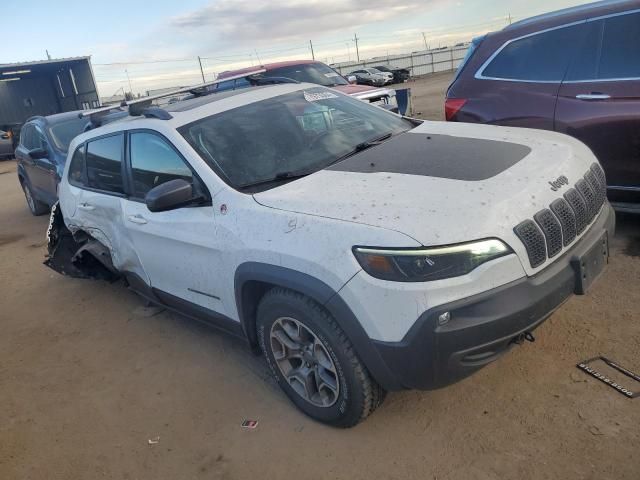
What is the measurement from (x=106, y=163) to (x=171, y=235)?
4.18ft

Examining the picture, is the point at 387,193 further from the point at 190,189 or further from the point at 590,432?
the point at 590,432

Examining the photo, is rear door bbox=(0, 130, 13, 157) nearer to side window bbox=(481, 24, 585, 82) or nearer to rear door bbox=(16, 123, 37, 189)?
rear door bbox=(16, 123, 37, 189)

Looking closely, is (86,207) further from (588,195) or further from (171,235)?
(588,195)

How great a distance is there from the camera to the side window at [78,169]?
15.5 feet

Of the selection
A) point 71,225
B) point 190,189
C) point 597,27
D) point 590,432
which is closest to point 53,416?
point 190,189

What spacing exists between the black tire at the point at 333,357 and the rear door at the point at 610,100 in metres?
2.83

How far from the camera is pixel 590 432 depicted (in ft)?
8.21

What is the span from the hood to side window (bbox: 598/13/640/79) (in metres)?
1.30

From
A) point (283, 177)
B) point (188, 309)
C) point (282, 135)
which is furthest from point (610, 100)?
point (188, 309)

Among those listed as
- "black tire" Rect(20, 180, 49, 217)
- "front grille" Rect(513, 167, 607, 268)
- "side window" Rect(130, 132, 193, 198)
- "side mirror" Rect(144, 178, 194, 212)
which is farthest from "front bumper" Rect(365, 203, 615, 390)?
"black tire" Rect(20, 180, 49, 217)

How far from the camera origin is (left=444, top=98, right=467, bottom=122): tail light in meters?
5.06

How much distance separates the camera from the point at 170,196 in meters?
3.01

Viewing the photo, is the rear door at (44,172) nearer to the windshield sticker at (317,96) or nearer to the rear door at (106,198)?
the rear door at (106,198)

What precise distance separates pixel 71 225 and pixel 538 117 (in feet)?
14.4
